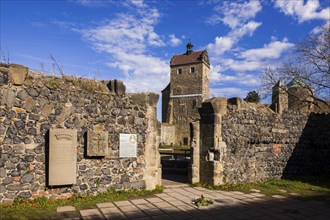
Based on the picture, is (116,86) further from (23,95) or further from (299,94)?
(299,94)

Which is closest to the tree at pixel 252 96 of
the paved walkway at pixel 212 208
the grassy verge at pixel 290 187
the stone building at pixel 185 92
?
the stone building at pixel 185 92

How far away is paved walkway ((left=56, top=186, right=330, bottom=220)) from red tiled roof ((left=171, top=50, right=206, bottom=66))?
3949 cm

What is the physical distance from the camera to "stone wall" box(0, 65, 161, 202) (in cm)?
591

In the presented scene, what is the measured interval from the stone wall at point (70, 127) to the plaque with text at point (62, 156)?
17cm

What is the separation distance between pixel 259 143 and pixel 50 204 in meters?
7.45

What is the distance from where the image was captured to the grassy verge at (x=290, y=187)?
8523mm

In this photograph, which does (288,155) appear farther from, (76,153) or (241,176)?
(76,153)

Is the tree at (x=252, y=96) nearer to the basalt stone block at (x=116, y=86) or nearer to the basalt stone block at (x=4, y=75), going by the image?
the basalt stone block at (x=116, y=86)

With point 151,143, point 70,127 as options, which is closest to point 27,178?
point 70,127

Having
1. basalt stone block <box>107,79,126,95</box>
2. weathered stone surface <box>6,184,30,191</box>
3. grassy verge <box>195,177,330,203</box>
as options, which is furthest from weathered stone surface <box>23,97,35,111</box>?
grassy verge <box>195,177,330,203</box>

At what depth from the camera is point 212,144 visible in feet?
29.8

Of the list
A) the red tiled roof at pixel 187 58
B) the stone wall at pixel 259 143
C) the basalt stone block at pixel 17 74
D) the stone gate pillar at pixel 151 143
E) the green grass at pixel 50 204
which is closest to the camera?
the green grass at pixel 50 204

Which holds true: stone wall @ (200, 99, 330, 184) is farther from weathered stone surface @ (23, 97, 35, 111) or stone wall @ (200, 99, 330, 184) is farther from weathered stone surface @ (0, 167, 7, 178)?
weathered stone surface @ (0, 167, 7, 178)

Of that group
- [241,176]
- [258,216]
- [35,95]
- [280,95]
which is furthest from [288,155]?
[35,95]
